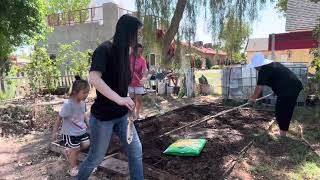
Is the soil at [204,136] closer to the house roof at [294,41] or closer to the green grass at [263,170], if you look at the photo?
the green grass at [263,170]

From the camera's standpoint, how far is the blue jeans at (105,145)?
3.68m

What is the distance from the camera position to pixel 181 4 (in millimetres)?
14242

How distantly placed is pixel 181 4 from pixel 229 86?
3.57 m

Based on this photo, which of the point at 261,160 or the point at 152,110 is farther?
the point at 152,110

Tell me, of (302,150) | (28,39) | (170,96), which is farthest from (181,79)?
(302,150)

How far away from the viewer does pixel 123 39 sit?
354 cm

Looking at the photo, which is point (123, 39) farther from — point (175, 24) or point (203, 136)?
point (175, 24)

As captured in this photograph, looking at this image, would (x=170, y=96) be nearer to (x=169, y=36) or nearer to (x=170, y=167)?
(x=169, y=36)

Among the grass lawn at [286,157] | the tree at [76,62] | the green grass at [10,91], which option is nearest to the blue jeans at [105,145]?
the grass lawn at [286,157]

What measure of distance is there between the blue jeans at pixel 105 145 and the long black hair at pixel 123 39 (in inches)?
14.8

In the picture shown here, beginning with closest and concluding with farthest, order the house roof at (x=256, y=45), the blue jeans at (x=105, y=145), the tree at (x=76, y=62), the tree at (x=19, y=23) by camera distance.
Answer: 1. the blue jeans at (x=105, y=145)
2. the tree at (x=19, y=23)
3. the tree at (x=76, y=62)
4. the house roof at (x=256, y=45)

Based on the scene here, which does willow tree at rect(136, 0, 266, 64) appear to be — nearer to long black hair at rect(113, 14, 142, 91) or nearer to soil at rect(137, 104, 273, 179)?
soil at rect(137, 104, 273, 179)

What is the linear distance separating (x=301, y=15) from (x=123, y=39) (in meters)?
16.4

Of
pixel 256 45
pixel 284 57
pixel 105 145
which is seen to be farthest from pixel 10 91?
pixel 256 45
